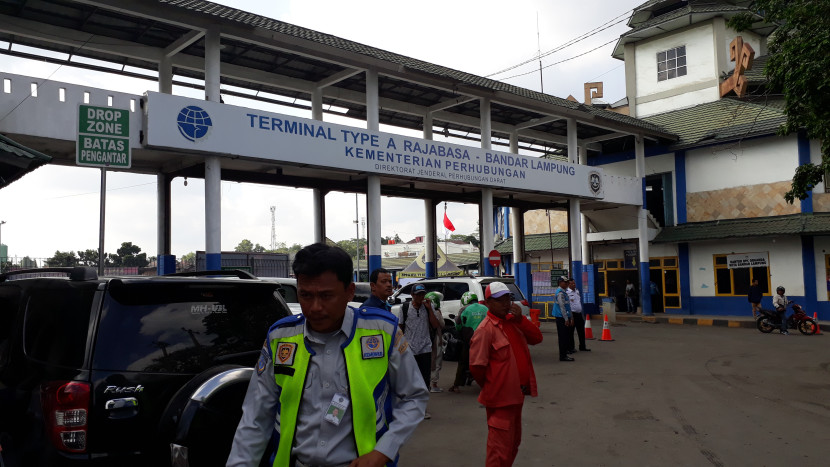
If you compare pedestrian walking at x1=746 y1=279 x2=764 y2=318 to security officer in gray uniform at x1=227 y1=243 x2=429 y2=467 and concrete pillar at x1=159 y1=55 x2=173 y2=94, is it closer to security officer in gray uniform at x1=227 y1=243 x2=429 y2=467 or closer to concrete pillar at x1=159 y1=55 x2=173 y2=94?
concrete pillar at x1=159 y1=55 x2=173 y2=94

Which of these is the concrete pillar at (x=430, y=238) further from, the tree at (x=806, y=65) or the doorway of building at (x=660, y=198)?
the tree at (x=806, y=65)

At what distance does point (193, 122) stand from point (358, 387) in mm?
12265

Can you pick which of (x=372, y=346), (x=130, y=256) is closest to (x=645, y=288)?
Answer: (x=372, y=346)

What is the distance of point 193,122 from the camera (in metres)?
13.4

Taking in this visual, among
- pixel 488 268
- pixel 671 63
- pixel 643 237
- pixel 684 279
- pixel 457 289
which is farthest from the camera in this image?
pixel 671 63

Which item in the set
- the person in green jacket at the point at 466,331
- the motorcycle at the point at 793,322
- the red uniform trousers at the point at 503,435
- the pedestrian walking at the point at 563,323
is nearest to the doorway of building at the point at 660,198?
the motorcycle at the point at 793,322

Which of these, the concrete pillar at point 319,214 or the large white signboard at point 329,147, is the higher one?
the large white signboard at point 329,147

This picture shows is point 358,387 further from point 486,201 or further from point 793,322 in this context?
point 793,322

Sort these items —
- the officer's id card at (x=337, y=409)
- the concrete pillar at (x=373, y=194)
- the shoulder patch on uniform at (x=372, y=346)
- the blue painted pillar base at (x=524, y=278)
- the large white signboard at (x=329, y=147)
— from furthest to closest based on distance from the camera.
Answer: the blue painted pillar base at (x=524, y=278) < the concrete pillar at (x=373, y=194) < the large white signboard at (x=329, y=147) < the shoulder patch on uniform at (x=372, y=346) < the officer's id card at (x=337, y=409)

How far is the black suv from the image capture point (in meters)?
3.19

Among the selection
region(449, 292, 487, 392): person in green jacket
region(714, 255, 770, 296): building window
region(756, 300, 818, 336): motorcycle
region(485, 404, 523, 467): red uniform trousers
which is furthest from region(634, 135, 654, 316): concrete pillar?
region(485, 404, 523, 467): red uniform trousers

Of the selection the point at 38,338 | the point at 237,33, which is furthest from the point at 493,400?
the point at 237,33

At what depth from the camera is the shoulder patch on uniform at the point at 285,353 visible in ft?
8.13

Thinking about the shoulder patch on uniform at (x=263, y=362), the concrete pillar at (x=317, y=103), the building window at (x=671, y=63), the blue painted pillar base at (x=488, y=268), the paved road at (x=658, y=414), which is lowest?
the paved road at (x=658, y=414)
